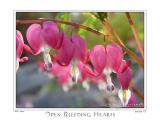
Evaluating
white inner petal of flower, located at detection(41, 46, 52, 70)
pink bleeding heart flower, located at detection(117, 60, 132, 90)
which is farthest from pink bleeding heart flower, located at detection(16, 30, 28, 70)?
pink bleeding heart flower, located at detection(117, 60, 132, 90)

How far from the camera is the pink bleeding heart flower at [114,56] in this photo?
2355 mm

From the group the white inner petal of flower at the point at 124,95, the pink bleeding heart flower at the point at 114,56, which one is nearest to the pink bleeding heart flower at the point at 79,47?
the pink bleeding heart flower at the point at 114,56

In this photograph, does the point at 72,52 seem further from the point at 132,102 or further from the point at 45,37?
the point at 132,102

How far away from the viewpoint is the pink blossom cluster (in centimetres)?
236

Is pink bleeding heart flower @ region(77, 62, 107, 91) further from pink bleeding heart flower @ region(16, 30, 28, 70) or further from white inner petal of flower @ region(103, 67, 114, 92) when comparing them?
pink bleeding heart flower @ region(16, 30, 28, 70)

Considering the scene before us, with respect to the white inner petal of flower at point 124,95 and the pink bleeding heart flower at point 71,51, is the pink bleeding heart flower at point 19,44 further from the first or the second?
the white inner petal of flower at point 124,95

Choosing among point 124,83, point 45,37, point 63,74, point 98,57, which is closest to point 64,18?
point 45,37

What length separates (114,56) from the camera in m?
2.39

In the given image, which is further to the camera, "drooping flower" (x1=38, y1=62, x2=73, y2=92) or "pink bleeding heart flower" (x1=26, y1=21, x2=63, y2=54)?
"drooping flower" (x1=38, y1=62, x2=73, y2=92)

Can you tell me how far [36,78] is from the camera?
3355 mm

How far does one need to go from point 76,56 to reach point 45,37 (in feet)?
0.74
